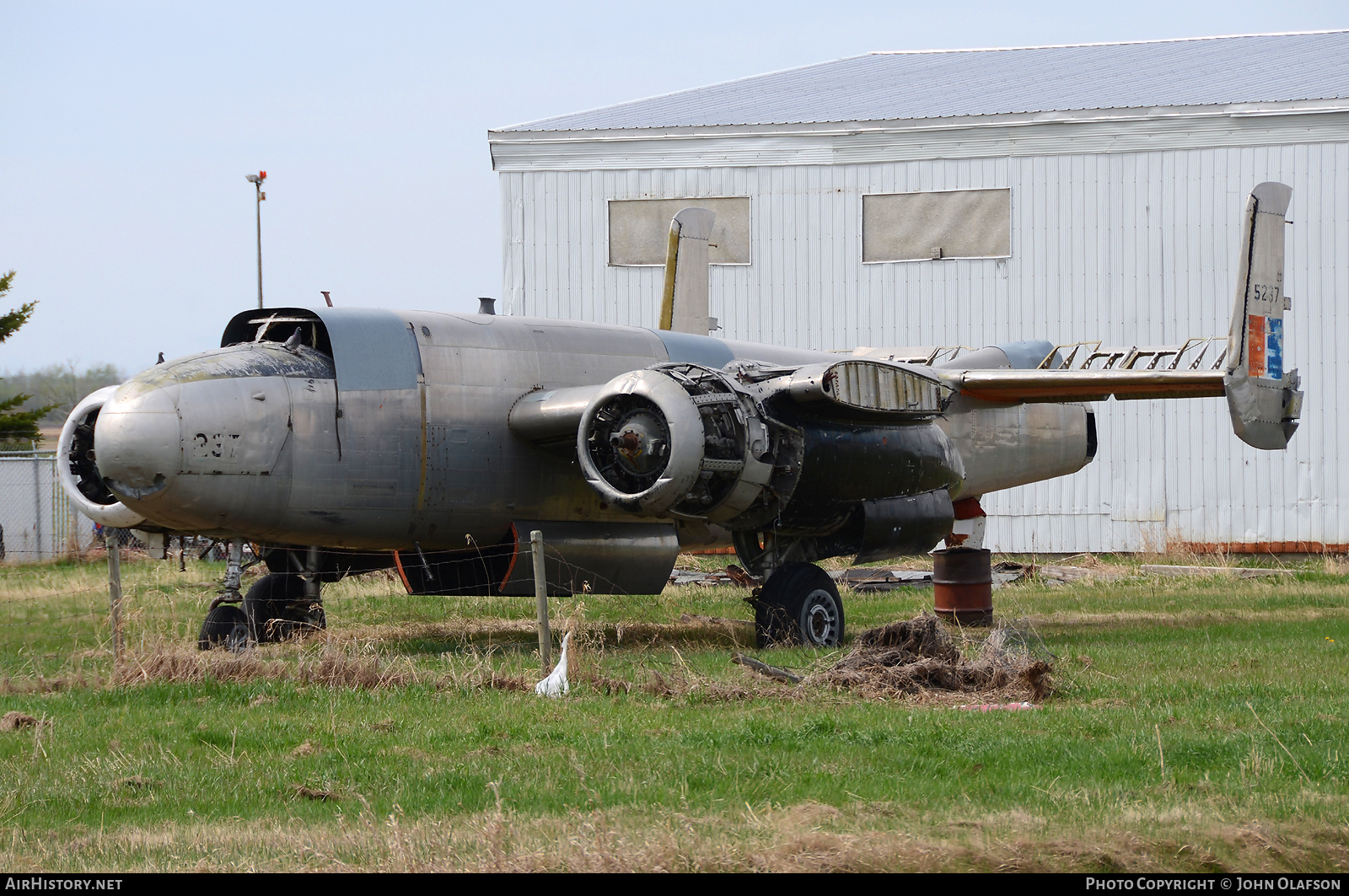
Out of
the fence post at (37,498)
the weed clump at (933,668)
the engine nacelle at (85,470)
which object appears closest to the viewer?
the weed clump at (933,668)

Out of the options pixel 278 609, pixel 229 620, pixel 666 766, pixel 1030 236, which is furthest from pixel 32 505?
pixel 666 766

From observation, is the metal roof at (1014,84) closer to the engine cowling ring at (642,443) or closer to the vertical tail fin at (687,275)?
the vertical tail fin at (687,275)

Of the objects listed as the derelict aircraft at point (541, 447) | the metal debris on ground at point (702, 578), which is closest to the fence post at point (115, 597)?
the derelict aircraft at point (541, 447)

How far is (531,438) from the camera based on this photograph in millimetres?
11961

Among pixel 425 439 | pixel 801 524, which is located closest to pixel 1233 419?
pixel 801 524

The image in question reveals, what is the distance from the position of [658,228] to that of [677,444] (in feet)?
44.0

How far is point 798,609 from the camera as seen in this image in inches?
482

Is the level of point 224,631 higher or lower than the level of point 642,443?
lower

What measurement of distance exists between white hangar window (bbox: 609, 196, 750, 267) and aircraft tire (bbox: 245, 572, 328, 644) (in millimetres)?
12173

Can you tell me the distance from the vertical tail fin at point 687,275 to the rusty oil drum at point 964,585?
180 inches

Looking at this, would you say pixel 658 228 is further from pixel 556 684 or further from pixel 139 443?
pixel 556 684

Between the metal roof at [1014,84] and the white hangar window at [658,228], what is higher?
the metal roof at [1014,84]

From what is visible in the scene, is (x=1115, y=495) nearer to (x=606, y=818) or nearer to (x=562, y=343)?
(x=562, y=343)

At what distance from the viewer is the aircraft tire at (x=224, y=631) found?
37.4 ft
